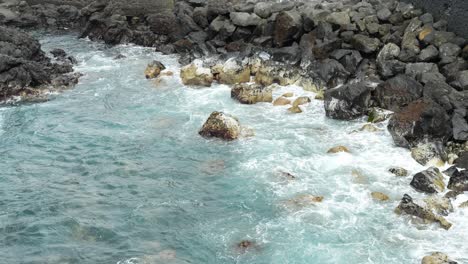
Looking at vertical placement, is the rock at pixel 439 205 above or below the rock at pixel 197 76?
above

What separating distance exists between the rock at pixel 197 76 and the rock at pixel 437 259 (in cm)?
1641

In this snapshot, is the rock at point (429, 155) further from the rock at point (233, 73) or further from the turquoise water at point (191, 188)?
the rock at point (233, 73)

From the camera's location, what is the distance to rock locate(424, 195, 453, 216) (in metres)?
15.7

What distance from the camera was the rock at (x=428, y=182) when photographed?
1689 centimetres

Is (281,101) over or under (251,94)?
under

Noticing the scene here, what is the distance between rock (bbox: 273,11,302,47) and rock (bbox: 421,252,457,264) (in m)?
→ 17.2

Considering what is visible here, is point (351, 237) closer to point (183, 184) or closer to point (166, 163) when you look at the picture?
point (183, 184)

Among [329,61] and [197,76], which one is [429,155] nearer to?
[329,61]

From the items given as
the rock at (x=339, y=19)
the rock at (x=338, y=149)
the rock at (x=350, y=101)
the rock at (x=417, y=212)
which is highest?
the rock at (x=339, y=19)

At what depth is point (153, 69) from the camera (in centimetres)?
2944

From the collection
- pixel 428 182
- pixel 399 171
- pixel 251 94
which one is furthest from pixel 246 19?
pixel 428 182

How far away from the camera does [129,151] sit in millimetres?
20828

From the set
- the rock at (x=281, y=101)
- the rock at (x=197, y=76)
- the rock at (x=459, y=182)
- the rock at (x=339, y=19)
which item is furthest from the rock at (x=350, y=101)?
the rock at (x=197, y=76)

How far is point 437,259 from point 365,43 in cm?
1415
